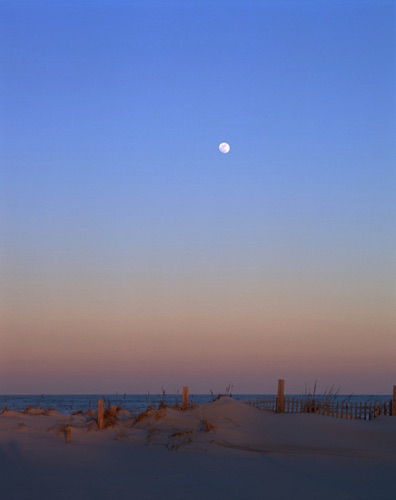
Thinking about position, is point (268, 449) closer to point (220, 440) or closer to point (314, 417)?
point (220, 440)

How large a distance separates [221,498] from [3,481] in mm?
4616

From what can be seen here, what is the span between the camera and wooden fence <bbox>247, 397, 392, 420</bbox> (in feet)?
91.6

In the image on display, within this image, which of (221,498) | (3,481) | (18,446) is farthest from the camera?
(18,446)

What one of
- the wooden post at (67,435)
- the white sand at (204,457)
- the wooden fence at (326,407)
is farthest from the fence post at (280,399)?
the wooden post at (67,435)

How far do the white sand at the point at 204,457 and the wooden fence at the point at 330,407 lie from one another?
213cm

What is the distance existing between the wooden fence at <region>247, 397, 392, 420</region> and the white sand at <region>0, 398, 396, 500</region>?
6.98 ft

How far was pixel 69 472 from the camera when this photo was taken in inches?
600

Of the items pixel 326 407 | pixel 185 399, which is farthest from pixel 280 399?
pixel 185 399

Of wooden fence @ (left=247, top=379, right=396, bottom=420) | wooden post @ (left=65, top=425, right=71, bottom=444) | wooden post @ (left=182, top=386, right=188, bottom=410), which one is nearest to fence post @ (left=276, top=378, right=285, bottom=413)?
wooden fence @ (left=247, top=379, right=396, bottom=420)

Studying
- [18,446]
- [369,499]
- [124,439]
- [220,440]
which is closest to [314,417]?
[220,440]

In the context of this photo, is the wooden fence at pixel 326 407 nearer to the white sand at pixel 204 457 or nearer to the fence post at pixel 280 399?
the fence post at pixel 280 399

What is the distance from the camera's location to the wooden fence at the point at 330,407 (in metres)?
27.9

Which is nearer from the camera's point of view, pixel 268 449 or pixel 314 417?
pixel 268 449

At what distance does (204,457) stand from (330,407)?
1200 centimetres
